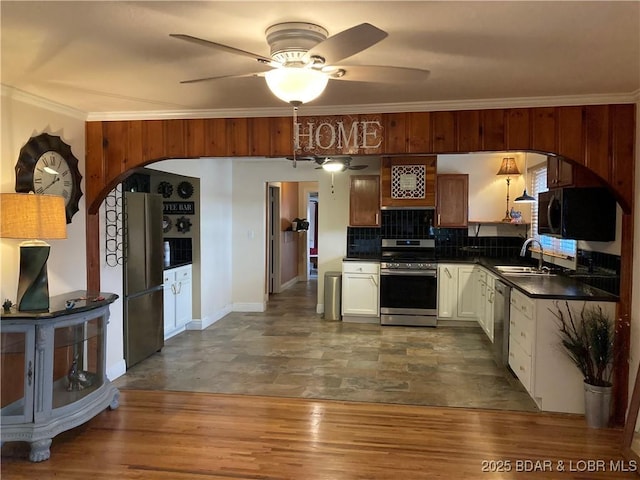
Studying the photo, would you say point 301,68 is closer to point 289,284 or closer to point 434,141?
point 434,141

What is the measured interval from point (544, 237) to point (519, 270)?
805 mm

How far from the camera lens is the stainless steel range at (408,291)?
19.9 ft

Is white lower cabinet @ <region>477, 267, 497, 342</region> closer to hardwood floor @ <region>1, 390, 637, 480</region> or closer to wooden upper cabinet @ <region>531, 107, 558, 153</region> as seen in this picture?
hardwood floor @ <region>1, 390, 637, 480</region>

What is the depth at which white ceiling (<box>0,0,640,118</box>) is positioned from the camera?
192 cm

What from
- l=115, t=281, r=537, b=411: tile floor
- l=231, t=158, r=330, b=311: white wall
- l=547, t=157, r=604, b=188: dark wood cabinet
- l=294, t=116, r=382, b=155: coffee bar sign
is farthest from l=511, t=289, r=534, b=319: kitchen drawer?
l=231, t=158, r=330, b=311: white wall

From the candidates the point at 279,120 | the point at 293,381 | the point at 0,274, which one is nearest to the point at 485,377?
the point at 293,381

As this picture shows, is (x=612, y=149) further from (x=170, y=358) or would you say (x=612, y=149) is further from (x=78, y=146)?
(x=170, y=358)

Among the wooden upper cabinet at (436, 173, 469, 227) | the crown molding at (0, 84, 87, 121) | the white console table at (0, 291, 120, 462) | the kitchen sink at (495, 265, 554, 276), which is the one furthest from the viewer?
the wooden upper cabinet at (436, 173, 469, 227)

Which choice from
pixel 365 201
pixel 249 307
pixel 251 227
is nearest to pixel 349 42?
pixel 365 201

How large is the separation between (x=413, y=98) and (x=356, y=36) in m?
1.73

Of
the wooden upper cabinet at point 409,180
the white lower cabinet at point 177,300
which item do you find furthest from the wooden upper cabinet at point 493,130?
the white lower cabinet at point 177,300

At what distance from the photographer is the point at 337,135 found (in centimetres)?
354

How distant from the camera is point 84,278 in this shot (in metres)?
3.85

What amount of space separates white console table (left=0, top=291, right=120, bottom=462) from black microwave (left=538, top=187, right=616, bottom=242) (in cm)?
358
